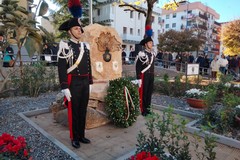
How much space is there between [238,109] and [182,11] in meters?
54.0

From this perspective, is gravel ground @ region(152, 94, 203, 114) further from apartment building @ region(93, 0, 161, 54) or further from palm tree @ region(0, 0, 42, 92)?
apartment building @ region(93, 0, 161, 54)

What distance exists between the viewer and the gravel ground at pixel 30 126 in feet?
10.3

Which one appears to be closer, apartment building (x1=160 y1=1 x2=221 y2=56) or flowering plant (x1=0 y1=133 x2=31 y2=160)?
flowering plant (x1=0 y1=133 x2=31 y2=160)

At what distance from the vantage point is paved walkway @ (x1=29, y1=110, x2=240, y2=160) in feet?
10.7

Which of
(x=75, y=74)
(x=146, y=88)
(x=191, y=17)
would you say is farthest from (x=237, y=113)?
(x=191, y=17)

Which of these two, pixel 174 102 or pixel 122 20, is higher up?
pixel 122 20

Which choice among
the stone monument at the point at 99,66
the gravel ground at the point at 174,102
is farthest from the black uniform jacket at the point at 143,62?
the gravel ground at the point at 174,102

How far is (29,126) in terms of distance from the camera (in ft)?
13.4

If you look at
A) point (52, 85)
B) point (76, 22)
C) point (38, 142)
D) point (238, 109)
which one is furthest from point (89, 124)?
point (52, 85)

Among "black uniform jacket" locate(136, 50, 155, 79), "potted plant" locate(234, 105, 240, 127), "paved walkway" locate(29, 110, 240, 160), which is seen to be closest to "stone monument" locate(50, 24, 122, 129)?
"paved walkway" locate(29, 110, 240, 160)

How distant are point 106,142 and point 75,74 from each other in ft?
4.28

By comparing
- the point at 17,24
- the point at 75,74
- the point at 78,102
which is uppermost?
the point at 17,24

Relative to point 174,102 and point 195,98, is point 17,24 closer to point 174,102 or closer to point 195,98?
point 195,98

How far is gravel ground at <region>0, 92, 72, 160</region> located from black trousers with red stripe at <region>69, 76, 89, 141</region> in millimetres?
447
